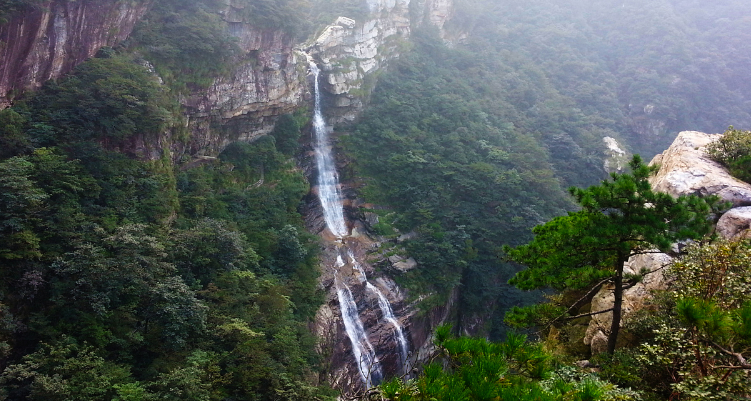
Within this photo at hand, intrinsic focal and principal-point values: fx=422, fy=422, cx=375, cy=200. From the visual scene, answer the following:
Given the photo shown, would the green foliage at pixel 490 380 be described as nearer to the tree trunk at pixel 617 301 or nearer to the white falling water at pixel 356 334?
the tree trunk at pixel 617 301

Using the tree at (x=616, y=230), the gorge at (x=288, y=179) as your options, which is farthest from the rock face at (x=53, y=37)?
the tree at (x=616, y=230)

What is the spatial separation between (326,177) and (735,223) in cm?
1913

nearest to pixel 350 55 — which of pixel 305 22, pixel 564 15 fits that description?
pixel 305 22

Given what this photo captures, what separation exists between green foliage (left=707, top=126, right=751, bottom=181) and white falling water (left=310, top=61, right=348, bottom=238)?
16.1 m

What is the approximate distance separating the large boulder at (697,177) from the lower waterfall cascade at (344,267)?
31.7ft

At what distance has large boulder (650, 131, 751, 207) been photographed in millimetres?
7789

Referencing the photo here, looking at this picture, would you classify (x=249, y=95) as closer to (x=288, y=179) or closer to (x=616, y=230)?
(x=288, y=179)

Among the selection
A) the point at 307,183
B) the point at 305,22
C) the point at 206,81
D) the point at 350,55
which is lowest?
the point at 307,183

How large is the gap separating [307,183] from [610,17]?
130 feet

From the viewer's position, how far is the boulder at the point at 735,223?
23.1 feet

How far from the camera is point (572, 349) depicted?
863 centimetres

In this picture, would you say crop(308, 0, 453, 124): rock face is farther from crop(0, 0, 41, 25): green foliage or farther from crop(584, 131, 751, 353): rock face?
crop(584, 131, 751, 353): rock face

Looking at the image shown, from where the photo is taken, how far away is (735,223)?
720cm

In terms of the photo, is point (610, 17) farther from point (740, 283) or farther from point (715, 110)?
point (740, 283)
